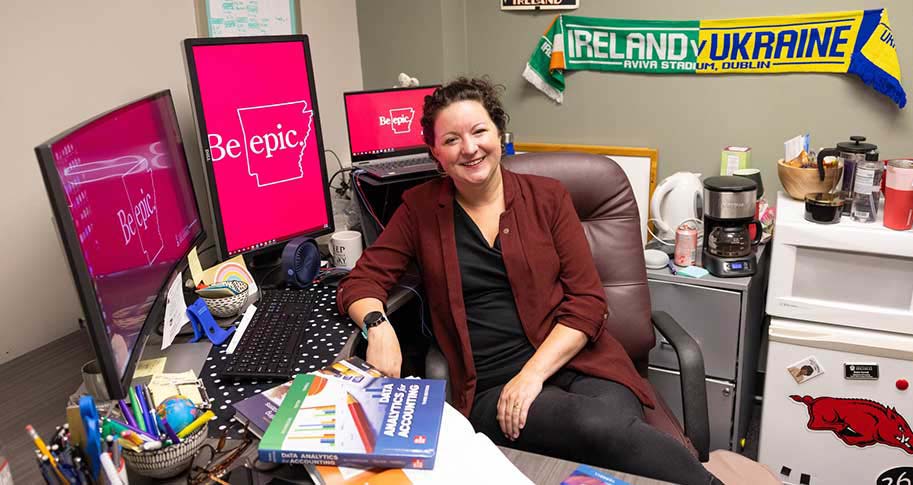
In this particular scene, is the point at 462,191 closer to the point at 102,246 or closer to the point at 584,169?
the point at 584,169

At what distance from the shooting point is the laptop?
7.07 feet

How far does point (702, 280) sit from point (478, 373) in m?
0.87

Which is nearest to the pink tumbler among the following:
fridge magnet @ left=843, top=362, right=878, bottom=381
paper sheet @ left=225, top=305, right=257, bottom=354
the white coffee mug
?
fridge magnet @ left=843, top=362, right=878, bottom=381

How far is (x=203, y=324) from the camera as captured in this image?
156 centimetres

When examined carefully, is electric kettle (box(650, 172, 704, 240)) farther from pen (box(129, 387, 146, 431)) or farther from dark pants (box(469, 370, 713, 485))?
pen (box(129, 387, 146, 431))

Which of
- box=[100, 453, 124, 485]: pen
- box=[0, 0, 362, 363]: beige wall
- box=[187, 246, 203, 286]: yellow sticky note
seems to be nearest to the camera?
box=[100, 453, 124, 485]: pen

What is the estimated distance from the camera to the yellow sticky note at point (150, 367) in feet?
4.50

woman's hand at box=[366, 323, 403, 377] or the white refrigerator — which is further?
the white refrigerator

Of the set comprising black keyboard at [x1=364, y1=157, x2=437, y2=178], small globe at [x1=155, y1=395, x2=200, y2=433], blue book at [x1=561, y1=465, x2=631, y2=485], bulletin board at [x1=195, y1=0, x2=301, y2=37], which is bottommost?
blue book at [x1=561, y1=465, x2=631, y2=485]

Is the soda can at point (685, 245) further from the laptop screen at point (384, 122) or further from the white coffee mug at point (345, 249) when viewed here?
the white coffee mug at point (345, 249)

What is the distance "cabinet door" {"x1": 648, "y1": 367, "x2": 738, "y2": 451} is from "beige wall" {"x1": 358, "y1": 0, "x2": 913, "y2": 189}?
31.4 inches

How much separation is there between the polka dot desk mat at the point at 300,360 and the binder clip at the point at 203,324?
0.09 ft

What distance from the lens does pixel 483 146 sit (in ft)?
5.62

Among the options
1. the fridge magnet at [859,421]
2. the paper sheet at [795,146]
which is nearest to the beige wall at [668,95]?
the paper sheet at [795,146]
